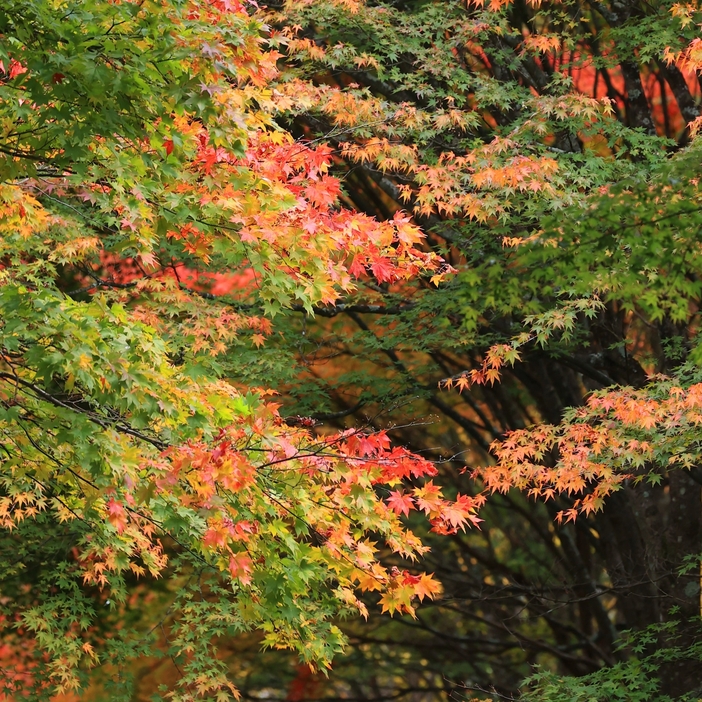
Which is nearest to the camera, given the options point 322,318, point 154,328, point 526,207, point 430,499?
point 154,328

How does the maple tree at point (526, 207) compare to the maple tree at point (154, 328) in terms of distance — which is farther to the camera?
the maple tree at point (526, 207)

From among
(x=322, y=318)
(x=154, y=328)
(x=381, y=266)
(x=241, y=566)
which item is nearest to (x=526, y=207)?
(x=381, y=266)

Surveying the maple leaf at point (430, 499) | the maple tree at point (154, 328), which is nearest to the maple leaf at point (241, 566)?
the maple tree at point (154, 328)

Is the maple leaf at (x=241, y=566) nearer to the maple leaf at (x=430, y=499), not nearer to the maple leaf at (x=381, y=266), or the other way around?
the maple leaf at (x=430, y=499)

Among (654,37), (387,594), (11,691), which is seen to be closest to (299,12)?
(654,37)

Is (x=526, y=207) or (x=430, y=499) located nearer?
(x=430, y=499)

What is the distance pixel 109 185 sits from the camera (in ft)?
20.5

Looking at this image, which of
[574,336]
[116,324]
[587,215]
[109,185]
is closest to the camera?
[587,215]

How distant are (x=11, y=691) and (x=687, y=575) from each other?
282 inches

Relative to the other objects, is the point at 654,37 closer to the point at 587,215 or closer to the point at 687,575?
the point at 687,575

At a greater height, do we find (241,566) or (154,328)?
(154,328)

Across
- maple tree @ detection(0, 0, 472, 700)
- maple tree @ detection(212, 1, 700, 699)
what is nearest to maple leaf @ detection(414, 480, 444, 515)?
maple tree @ detection(0, 0, 472, 700)

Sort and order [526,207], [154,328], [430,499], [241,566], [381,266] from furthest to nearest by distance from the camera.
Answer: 1. [526,207]
2. [381,266]
3. [430,499]
4. [154,328]
5. [241,566]

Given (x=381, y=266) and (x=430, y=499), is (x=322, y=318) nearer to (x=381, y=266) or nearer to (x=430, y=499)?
(x=381, y=266)
